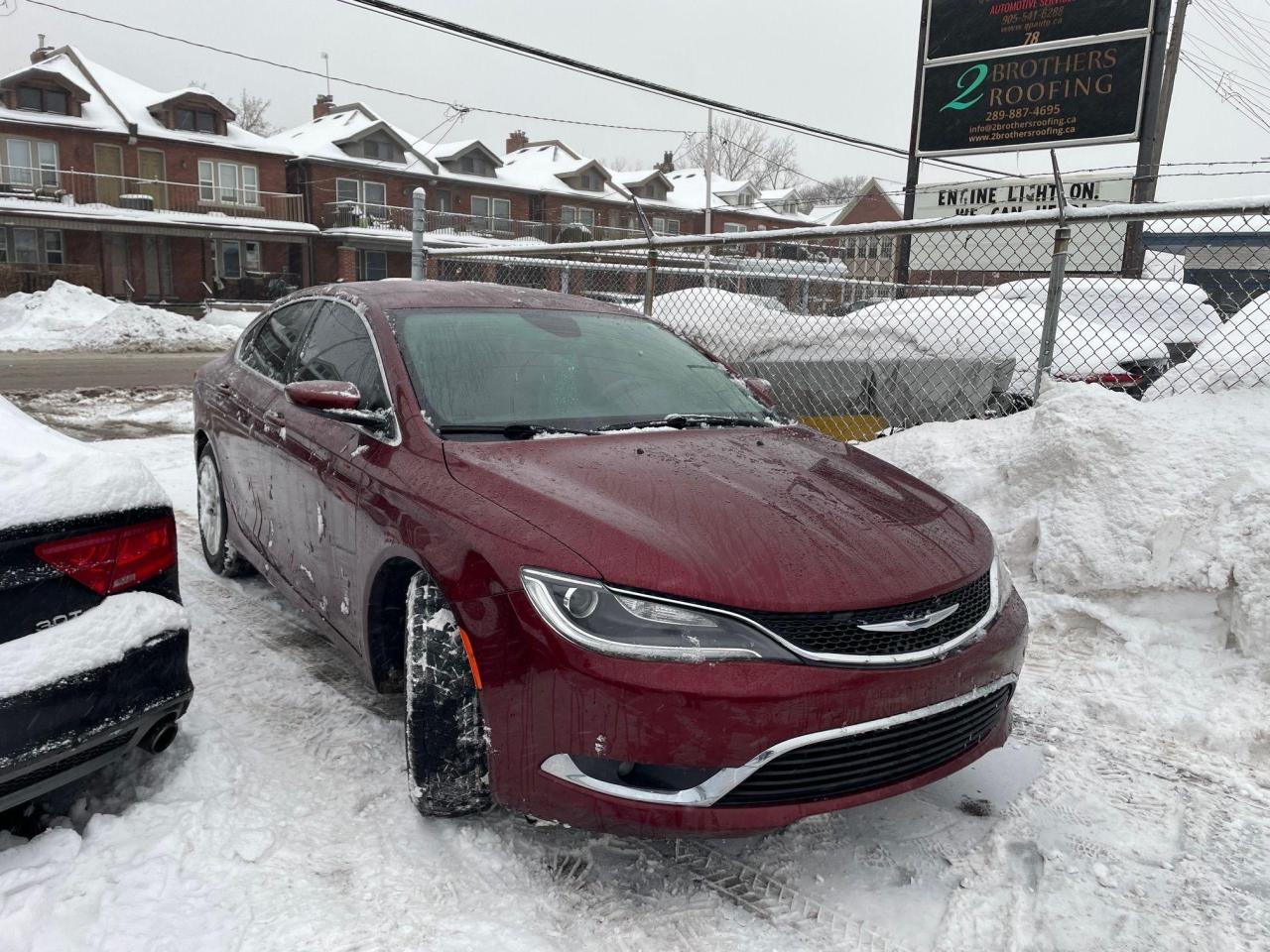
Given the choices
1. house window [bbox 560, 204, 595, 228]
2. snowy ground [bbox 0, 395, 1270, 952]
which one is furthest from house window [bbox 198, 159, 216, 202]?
snowy ground [bbox 0, 395, 1270, 952]

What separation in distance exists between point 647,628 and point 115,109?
3780cm

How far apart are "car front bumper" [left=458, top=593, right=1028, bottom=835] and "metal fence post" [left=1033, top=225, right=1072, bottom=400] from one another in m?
3.19

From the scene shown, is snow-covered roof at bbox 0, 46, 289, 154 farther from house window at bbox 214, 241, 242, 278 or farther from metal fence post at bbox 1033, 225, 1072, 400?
metal fence post at bbox 1033, 225, 1072, 400

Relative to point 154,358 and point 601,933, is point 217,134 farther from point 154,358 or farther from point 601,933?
point 601,933

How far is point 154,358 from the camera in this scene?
16.5 meters

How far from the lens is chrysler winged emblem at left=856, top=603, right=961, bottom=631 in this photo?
2.28 m

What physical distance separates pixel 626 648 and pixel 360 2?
8904 millimetres

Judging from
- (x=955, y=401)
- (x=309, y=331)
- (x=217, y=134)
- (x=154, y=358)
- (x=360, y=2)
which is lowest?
(x=154, y=358)

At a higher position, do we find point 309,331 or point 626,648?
point 309,331

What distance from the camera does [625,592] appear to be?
217 cm

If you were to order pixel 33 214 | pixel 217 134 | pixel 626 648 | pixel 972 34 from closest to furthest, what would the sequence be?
1. pixel 626 648
2. pixel 972 34
3. pixel 33 214
4. pixel 217 134

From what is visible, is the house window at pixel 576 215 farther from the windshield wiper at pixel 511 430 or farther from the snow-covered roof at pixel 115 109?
the windshield wiper at pixel 511 430

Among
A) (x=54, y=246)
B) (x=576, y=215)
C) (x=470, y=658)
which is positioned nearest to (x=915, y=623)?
(x=470, y=658)

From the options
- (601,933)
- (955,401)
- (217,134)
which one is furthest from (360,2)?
(217,134)
